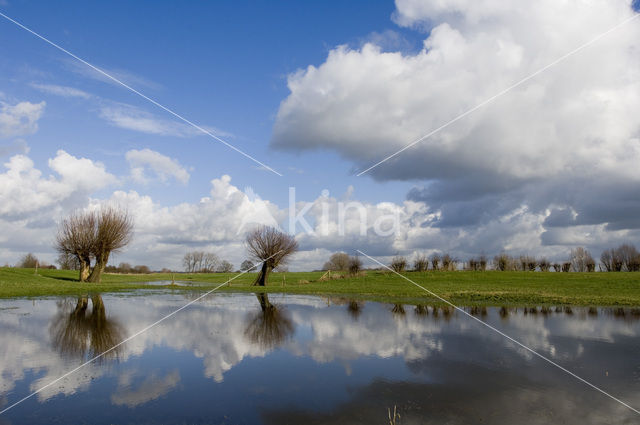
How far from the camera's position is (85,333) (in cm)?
1462

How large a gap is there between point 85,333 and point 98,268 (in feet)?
149

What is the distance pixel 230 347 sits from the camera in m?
12.9

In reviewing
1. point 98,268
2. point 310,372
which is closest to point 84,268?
point 98,268

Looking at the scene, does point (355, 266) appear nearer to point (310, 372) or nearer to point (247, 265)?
point (247, 265)

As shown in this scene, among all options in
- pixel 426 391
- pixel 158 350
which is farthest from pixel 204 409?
pixel 158 350

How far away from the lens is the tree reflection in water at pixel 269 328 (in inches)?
557

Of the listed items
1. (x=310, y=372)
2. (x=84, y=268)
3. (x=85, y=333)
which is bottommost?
(x=310, y=372)

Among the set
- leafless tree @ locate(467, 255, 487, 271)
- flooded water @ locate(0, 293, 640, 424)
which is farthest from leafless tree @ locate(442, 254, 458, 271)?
flooded water @ locate(0, 293, 640, 424)

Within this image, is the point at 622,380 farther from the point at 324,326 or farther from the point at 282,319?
the point at 282,319

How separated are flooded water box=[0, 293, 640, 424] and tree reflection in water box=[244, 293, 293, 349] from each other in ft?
0.26

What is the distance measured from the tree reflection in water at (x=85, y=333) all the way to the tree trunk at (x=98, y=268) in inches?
1456

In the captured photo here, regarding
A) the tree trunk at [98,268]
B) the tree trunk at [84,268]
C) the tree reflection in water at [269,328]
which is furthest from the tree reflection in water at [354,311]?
the tree trunk at [84,268]

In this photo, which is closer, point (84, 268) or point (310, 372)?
point (310, 372)

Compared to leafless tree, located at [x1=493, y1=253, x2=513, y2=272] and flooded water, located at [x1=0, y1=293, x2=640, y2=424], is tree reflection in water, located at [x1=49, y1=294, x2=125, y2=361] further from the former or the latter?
leafless tree, located at [x1=493, y1=253, x2=513, y2=272]
